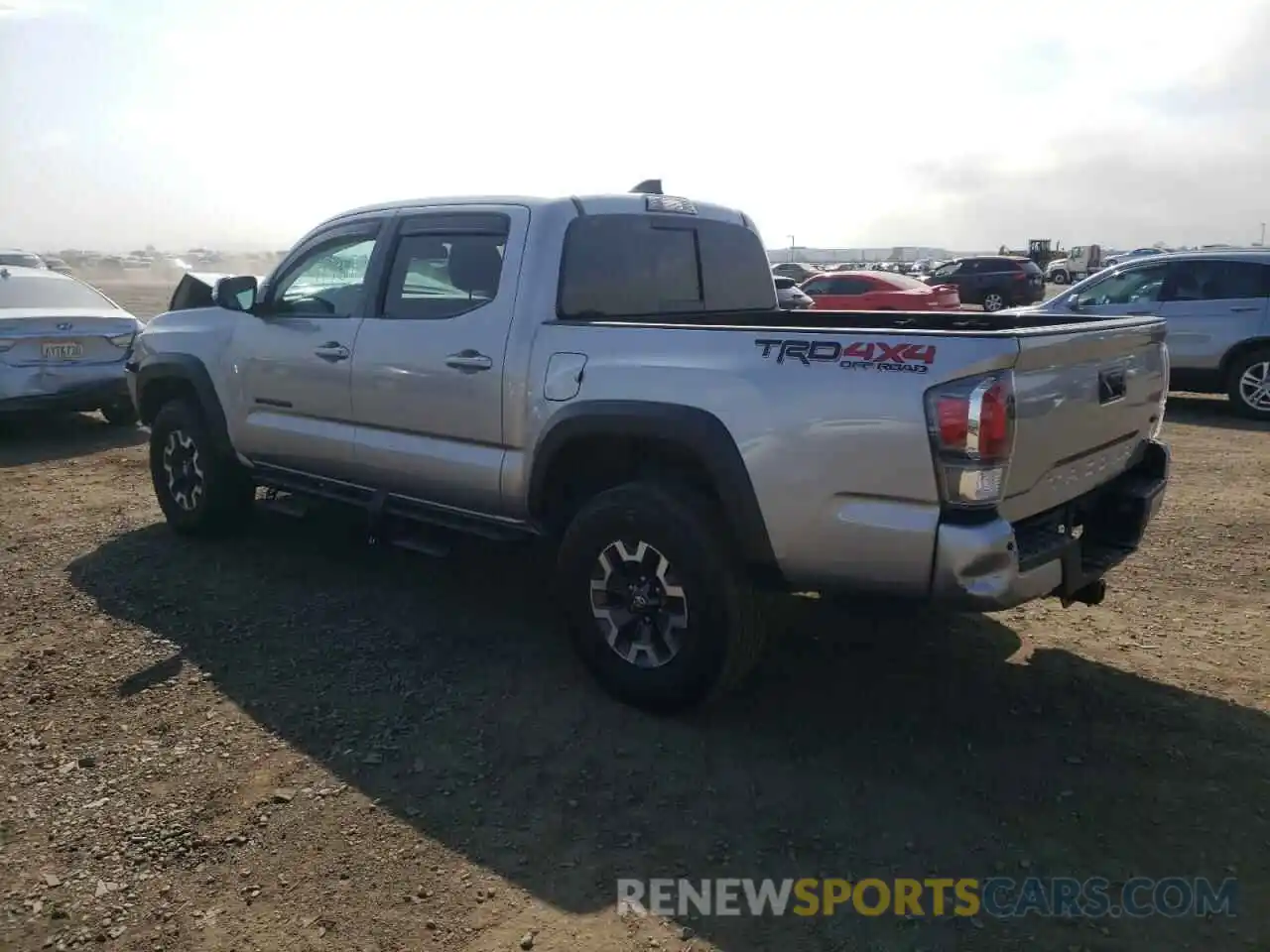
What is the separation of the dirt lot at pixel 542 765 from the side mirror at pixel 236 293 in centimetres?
149

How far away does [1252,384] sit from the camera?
34.6ft

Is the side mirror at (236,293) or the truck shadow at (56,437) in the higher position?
the side mirror at (236,293)

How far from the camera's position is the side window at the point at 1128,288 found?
37.1 ft

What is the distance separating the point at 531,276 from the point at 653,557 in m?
1.36

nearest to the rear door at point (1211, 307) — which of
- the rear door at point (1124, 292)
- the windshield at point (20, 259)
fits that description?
the rear door at point (1124, 292)


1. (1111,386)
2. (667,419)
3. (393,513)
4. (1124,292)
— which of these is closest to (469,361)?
(393,513)

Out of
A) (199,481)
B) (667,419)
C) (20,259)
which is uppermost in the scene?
(20,259)

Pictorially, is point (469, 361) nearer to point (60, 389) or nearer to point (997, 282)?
point (60, 389)

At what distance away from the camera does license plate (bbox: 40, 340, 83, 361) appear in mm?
8922

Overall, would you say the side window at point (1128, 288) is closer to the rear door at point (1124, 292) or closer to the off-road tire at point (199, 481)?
the rear door at point (1124, 292)

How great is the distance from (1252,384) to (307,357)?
9.73 meters

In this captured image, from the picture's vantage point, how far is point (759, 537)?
3.51m

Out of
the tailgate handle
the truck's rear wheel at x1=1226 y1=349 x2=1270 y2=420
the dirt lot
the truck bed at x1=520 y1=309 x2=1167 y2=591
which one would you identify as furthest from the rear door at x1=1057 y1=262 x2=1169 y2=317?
the truck bed at x1=520 y1=309 x2=1167 y2=591

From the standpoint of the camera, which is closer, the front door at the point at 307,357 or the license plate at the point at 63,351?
the front door at the point at 307,357
